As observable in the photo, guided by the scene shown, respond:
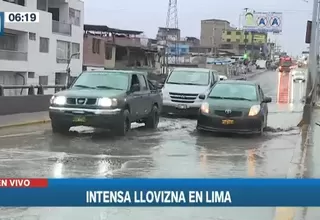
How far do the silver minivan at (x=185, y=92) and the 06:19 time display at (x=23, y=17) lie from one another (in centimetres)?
857

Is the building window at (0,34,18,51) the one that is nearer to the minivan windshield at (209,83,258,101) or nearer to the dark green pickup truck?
the dark green pickup truck

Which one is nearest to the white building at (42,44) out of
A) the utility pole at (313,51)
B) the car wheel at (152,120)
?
the utility pole at (313,51)

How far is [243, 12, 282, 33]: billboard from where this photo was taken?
58.0 metres

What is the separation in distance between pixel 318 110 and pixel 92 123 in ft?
38.2

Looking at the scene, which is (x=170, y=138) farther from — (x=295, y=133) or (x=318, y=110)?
(x=318, y=110)

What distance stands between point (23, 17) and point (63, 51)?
4014cm

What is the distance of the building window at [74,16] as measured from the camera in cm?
5296

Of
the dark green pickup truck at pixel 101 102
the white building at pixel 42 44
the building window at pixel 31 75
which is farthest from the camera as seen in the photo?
the building window at pixel 31 75

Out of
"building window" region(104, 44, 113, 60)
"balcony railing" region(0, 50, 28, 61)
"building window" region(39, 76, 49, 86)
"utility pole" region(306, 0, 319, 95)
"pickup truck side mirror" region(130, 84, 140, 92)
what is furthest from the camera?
"building window" region(104, 44, 113, 60)

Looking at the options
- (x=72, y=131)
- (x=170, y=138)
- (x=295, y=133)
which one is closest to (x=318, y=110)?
(x=295, y=133)

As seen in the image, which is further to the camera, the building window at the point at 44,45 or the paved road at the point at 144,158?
the building window at the point at 44,45

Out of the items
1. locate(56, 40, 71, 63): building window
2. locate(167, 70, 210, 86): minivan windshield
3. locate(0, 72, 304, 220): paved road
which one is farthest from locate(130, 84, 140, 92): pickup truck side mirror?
locate(56, 40, 71, 63): building window

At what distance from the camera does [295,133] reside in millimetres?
14914

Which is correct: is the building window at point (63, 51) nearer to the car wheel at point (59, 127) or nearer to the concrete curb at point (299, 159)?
the car wheel at point (59, 127)
